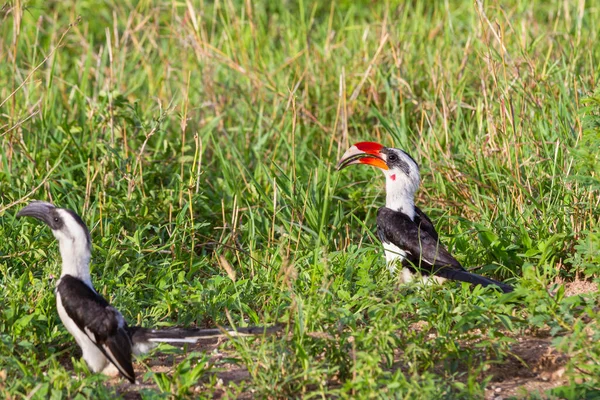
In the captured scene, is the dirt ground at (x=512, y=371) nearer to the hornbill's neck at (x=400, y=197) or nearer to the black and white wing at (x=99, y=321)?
the black and white wing at (x=99, y=321)

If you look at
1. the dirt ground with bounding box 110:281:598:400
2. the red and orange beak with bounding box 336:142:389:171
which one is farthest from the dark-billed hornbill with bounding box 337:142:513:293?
the dirt ground with bounding box 110:281:598:400

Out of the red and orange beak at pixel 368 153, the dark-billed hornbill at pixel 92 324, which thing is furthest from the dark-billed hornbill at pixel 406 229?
the dark-billed hornbill at pixel 92 324

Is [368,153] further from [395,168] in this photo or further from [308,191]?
[308,191]

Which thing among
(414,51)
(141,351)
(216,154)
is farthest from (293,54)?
(141,351)

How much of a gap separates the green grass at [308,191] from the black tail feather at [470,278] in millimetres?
71

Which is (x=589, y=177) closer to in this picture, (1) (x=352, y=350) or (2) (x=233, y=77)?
(1) (x=352, y=350)

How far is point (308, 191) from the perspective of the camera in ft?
17.7

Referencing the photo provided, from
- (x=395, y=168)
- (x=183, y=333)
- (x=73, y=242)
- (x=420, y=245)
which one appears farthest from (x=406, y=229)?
(x=73, y=242)

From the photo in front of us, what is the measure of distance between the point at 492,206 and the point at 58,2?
5270mm

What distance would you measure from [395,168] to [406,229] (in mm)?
514

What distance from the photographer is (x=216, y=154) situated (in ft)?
21.2

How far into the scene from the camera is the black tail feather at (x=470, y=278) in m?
4.51

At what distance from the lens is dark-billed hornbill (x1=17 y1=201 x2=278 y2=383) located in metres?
3.92

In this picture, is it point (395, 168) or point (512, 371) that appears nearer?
point (512, 371)
